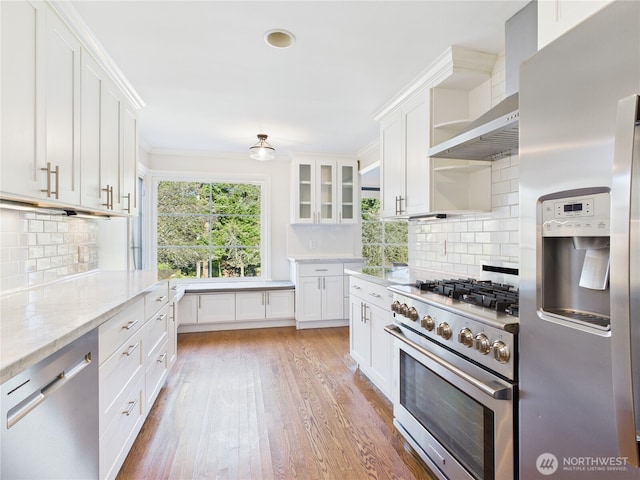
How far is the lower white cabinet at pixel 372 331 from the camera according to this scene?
2424 millimetres

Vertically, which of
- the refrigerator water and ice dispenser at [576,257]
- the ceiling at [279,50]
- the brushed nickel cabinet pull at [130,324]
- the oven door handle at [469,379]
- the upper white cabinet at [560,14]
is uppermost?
the ceiling at [279,50]

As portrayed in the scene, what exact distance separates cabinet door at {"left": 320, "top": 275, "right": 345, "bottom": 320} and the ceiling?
2.13 meters

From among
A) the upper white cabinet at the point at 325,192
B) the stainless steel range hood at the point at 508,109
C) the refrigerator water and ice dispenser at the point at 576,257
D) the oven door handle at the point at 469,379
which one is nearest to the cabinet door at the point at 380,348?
the oven door handle at the point at 469,379

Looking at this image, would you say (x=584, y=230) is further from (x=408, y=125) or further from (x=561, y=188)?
(x=408, y=125)

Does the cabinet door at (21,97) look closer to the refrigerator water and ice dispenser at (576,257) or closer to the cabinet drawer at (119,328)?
the cabinet drawer at (119,328)

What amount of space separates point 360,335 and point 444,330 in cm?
144

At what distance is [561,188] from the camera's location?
1.03 metres

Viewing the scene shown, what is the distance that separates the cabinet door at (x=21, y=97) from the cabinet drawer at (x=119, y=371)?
0.81m

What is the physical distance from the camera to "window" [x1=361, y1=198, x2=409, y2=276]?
17.5 feet

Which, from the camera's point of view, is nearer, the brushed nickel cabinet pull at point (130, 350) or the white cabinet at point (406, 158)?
the brushed nickel cabinet pull at point (130, 350)

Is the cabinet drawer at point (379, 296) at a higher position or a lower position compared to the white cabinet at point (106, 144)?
lower

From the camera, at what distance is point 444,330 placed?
1.58m

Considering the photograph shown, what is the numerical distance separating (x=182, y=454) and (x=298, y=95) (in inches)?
105

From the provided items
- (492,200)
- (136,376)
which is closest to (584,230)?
(492,200)
